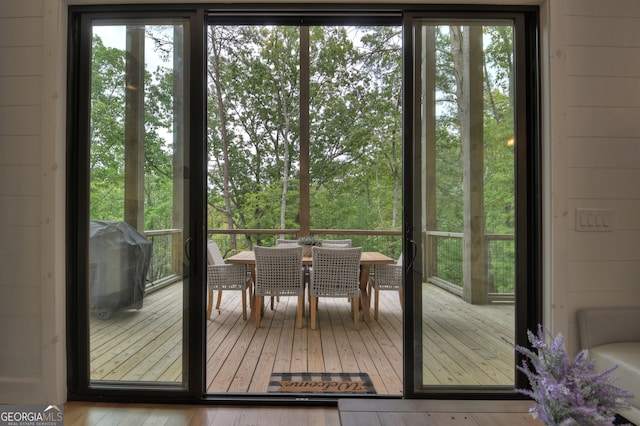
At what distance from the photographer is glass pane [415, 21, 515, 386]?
2.21 m

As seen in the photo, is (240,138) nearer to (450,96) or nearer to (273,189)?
(273,189)

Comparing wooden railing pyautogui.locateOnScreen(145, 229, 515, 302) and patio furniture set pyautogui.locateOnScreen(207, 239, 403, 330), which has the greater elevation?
wooden railing pyautogui.locateOnScreen(145, 229, 515, 302)

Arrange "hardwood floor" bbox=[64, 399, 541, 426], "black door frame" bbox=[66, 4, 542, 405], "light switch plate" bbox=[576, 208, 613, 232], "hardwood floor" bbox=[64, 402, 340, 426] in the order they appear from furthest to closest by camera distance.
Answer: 1. "black door frame" bbox=[66, 4, 542, 405]
2. "light switch plate" bbox=[576, 208, 613, 232]
3. "hardwood floor" bbox=[64, 402, 340, 426]
4. "hardwood floor" bbox=[64, 399, 541, 426]

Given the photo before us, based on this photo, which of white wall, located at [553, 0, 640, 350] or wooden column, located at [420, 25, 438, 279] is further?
wooden column, located at [420, 25, 438, 279]

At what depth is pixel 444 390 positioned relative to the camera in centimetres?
217

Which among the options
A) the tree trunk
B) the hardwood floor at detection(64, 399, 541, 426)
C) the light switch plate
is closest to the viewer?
the hardwood floor at detection(64, 399, 541, 426)

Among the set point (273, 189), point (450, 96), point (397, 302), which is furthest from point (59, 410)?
point (273, 189)

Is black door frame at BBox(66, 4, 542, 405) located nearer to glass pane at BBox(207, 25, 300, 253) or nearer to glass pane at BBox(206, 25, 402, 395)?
glass pane at BBox(206, 25, 402, 395)

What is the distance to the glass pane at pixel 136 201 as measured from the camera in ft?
7.33

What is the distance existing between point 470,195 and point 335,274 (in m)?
1.79

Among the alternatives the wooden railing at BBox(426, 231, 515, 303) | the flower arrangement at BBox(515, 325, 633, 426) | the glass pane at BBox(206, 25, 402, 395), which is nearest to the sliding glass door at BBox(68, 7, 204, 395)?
the wooden railing at BBox(426, 231, 515, 303)

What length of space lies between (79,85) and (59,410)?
1.92 meters

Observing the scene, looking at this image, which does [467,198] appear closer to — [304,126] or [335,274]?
[335,274]

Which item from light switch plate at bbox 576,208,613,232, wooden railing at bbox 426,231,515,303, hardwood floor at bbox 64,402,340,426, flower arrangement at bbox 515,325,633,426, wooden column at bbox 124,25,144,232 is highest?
wooden column at bbox 124,25,144,232
